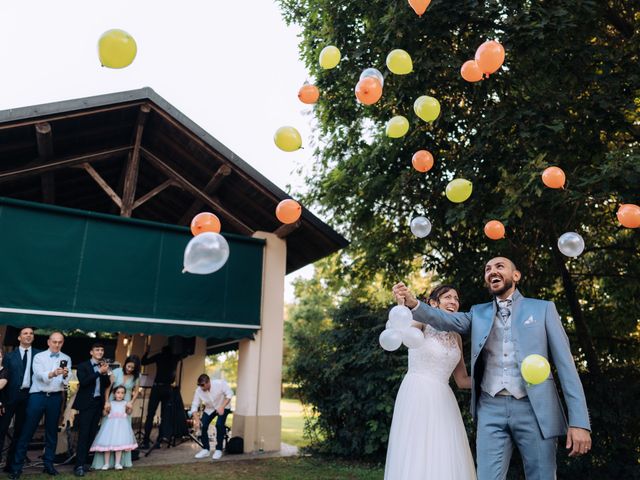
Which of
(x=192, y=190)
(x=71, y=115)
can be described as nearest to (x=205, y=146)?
(x=192, y=190)

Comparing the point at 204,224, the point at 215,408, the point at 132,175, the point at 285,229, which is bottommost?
the point at 215,408

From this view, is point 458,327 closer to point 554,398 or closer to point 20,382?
point 554,398

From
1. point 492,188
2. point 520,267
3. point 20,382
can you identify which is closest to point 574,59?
point 492,188

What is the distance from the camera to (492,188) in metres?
6.65

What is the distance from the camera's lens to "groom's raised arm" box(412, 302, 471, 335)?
3.07 metres

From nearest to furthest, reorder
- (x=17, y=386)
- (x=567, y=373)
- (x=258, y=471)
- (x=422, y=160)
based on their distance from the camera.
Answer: (x=567, y=373), (x=17, y=386), (x=422, y=160), (x=258, y=471)

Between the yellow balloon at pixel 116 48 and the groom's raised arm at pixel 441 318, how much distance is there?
3311 mm

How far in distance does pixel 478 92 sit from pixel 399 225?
2.97 meters

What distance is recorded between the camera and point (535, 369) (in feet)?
8.80

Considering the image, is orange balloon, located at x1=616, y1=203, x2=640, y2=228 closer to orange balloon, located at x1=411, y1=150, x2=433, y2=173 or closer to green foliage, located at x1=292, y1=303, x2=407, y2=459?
orange balloon, located at x1=411, y1=150, x2=433, y2=173

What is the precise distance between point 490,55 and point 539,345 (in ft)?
10.0

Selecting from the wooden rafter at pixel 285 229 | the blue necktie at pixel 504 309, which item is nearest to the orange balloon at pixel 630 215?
the blue necktie at pixel 504 309

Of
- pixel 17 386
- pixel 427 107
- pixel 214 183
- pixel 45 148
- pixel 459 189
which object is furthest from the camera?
pixel 214 183

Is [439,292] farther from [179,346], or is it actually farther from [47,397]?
[179,346]
